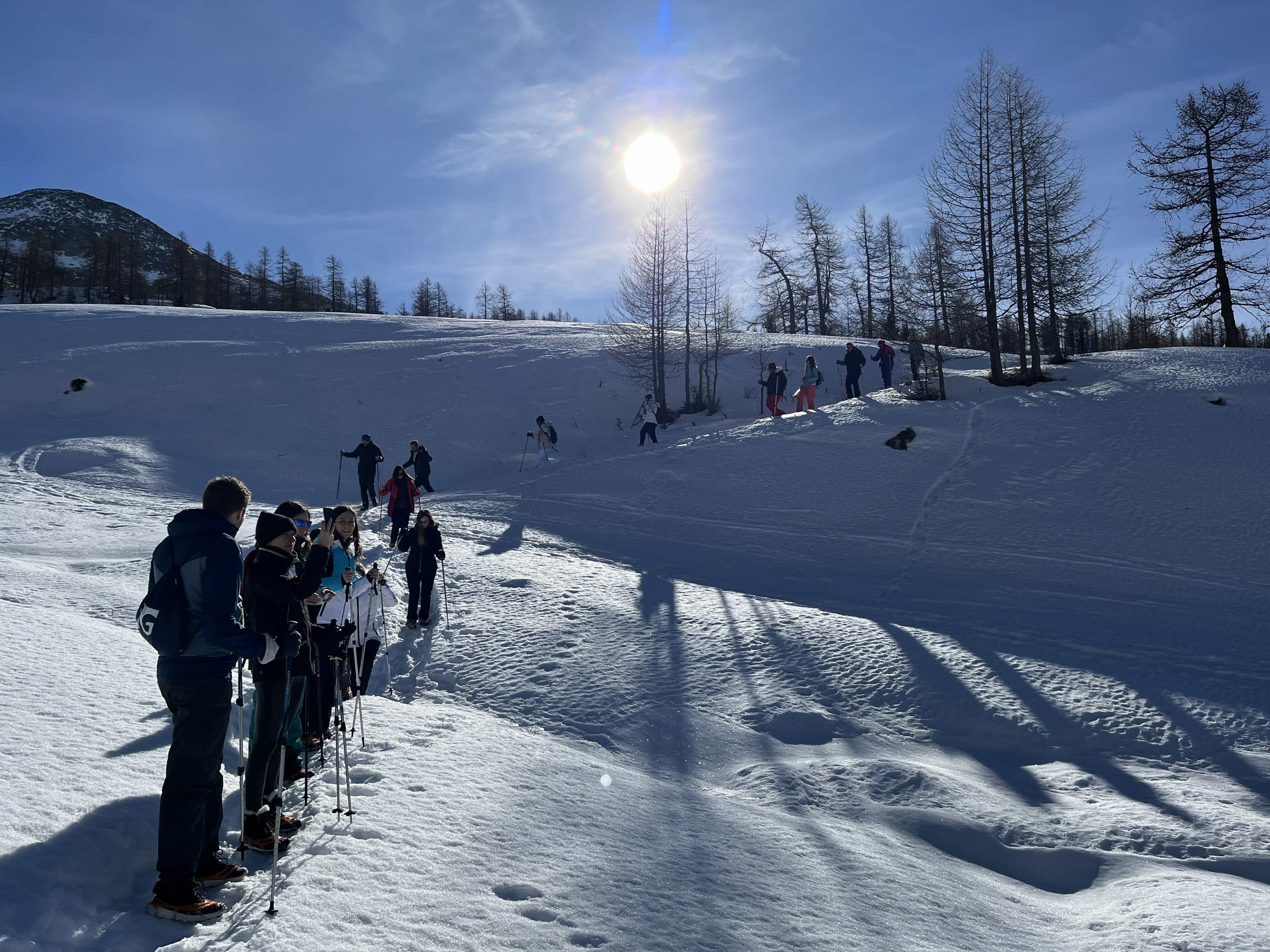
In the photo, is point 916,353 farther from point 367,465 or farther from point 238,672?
point 238,672

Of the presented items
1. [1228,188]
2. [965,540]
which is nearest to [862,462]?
[965,540]

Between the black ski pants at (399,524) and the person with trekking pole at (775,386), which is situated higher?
the person with trekking pole at (775,386)

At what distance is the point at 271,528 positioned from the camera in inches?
154

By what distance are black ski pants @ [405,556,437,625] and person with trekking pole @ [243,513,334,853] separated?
16.1ft

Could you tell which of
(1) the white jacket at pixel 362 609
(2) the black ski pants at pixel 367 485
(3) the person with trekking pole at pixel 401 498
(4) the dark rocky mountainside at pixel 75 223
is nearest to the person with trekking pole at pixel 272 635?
(1) the white jacket at pixel 362 609

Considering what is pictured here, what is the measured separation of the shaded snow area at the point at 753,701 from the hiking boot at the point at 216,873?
248 mm

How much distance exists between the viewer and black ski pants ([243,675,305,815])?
391 centimetres

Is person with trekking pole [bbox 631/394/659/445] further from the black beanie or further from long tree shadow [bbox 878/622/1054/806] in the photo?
the black beanie

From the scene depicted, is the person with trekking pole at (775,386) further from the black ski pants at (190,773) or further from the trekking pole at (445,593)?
the black ski pants at (190,773)

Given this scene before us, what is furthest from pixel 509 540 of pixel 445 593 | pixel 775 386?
pixel 775 386

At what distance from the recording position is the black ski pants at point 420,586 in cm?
906

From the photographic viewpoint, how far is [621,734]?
6316 millimetres

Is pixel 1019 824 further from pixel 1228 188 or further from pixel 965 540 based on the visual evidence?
pixel 1228 188

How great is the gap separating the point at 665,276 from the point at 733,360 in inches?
237
